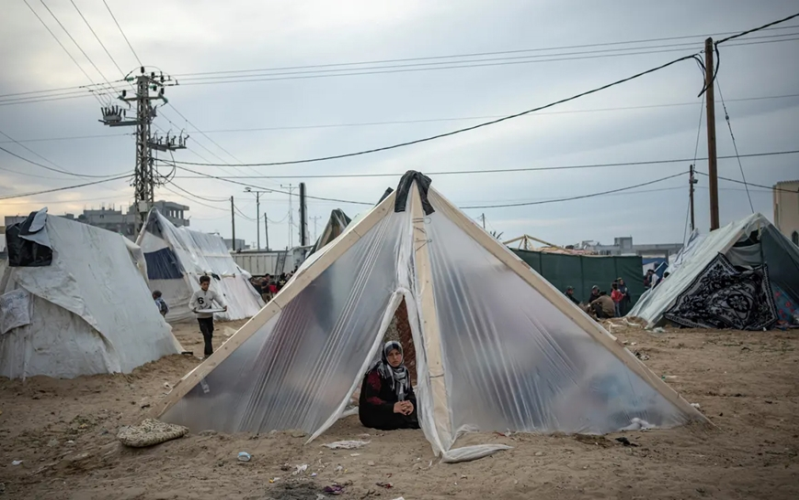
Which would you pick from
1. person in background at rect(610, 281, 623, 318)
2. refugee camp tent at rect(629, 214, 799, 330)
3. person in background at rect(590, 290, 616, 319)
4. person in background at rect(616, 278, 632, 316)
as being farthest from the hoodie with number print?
person in background at rect(616, 278, 632, 316)

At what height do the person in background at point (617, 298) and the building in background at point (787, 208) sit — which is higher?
the building in background at point (787, 208)

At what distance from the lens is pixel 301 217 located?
30781mm

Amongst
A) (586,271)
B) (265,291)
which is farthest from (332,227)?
(265,291)

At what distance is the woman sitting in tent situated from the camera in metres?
5.50

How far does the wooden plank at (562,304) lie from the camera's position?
17.5 ft

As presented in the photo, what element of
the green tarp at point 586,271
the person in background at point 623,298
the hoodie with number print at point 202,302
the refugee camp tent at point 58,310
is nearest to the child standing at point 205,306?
the hoodie with number print at point 202,302

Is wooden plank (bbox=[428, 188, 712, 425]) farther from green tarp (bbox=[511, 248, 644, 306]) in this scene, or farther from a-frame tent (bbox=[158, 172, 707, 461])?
green tarp (bbox=[511, 248, 644, 306])

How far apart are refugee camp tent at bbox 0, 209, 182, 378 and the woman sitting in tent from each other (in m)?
4.86

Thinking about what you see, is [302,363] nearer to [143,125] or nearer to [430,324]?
[430,324]

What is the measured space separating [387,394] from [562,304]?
188 cm

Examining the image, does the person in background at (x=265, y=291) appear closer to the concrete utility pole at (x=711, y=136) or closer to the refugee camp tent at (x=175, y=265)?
the refugee camp tent at (x=175, y=265)

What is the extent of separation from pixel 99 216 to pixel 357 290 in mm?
61995

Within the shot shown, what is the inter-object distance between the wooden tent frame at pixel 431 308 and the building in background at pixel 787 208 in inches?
1095

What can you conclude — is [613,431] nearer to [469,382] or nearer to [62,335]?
[469,382]
